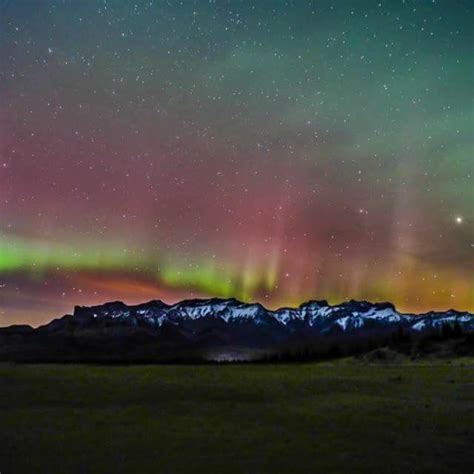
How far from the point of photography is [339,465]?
17.1 meters

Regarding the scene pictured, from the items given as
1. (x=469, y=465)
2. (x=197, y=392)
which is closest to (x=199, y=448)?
(x=469, y=465)

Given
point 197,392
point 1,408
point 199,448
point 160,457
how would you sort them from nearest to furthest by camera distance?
point 160,457 → point 199,448 → point 1,408 → point 197,392

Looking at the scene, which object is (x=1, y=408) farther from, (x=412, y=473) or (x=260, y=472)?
(x=412, y=473)

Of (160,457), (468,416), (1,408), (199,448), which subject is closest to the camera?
(160,457)

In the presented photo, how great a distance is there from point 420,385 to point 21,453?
37.1 m

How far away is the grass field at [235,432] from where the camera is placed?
1758 centimetres

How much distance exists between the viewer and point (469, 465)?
55.9 feet

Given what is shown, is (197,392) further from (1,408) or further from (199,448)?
(199,448)

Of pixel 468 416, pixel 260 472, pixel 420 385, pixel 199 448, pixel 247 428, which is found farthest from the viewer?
pixel 420 385

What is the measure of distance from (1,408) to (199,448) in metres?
17.7

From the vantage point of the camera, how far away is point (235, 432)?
2338 cm

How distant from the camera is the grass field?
17578 mm

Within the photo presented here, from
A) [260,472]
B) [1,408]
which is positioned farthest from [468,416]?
[1,408]

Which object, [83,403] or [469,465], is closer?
[469,465]
